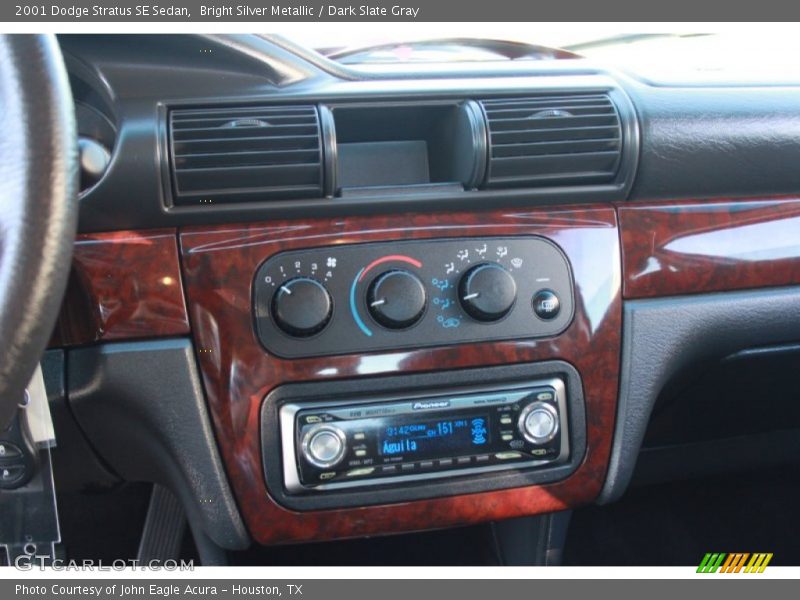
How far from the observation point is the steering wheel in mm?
693

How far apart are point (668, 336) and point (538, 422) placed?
259 millimetres

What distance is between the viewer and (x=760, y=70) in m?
1.35

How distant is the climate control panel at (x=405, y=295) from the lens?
1.10m

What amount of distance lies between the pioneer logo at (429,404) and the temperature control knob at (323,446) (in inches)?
4.6

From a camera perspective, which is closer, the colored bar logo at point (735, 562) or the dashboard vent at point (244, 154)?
the dashboard vent at point (244, 154)

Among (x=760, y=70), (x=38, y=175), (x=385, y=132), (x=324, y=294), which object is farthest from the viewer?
(x=760, y=70)

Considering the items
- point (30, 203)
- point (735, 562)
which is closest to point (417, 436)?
point (30, 203)

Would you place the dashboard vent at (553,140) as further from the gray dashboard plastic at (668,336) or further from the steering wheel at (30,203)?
the steering wheel at (30,203)

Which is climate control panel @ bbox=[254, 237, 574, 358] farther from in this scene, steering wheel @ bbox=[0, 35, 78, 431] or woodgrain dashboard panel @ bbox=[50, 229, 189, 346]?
steering wheel @ bbox=[0, 35, 78, 431]

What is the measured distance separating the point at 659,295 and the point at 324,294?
1.76ft

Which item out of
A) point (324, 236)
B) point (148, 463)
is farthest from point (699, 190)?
point (148, 463)

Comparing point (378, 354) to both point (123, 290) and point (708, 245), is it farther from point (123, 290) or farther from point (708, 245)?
point (708, 245)

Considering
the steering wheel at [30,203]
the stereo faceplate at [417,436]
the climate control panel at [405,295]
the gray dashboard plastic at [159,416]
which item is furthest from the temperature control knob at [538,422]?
the steering wheel at [30,203]

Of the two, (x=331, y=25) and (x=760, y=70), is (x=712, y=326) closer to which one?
(x=760, y=70)
